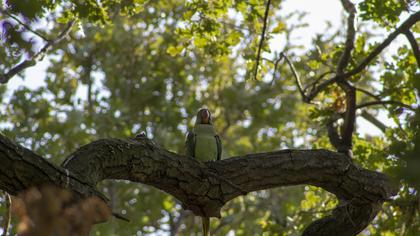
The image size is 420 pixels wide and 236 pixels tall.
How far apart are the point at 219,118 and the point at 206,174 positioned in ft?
28.8

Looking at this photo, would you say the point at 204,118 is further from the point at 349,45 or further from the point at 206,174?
the point at 206,174

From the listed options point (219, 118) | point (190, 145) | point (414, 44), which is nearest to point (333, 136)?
point (414, 44)

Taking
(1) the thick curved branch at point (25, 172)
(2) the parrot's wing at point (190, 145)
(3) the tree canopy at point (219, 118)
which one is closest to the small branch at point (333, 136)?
(3) the tree canopy at point (219, 118)

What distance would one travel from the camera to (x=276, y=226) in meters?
6.90

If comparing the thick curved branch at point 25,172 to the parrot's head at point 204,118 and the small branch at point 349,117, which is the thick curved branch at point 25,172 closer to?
the small branch at point 349,117

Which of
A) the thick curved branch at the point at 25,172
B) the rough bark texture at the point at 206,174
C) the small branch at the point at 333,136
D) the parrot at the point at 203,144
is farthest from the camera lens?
the parrot at the point at 203,144

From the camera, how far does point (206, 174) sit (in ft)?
14.8

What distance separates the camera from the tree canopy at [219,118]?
3.92 m

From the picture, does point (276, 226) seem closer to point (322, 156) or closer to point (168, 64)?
point (322, 156)

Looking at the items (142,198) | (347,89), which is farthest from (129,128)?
(347,89)

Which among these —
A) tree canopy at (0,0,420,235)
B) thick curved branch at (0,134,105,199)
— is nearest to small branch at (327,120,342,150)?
tree canopy at (0,0,420,235)

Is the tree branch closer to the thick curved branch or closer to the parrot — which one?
the parrot

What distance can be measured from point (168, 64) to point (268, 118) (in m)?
2.44

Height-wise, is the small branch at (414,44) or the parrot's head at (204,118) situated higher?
the parrot's head at (204,118)
